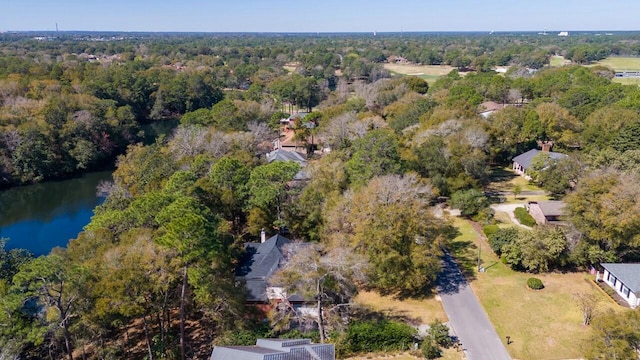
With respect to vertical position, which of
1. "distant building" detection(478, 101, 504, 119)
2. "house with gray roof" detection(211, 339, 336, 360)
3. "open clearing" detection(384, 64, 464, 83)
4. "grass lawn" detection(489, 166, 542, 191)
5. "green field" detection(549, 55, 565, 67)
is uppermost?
"green field" detection(549, 55, 565, 67)

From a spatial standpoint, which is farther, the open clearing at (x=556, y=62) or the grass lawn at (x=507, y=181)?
the open clearing at (x=556, y=62)

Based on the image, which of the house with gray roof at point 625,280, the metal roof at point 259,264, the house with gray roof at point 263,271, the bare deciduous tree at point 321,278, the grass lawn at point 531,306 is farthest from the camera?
the metal roof at point 259,264

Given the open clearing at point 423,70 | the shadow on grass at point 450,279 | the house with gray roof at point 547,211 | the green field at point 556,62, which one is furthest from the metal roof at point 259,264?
the green field at point 556,62

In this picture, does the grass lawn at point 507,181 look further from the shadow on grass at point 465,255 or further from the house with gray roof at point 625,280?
the house with gray roof at point 625,280

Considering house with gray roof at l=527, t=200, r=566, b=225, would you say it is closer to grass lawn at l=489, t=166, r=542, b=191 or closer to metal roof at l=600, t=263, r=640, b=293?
metal roof at l=600, t=263, r=640, b=293

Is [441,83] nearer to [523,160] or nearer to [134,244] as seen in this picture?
[523,160]

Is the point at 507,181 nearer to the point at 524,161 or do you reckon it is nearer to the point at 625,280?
the point at 524,161

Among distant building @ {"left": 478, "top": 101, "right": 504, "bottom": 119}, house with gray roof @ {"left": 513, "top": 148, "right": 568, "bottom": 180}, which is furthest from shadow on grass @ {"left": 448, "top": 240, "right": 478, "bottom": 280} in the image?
distant building @ {"left": 478, "top": 101, "right": 504, "bottom": 119}
